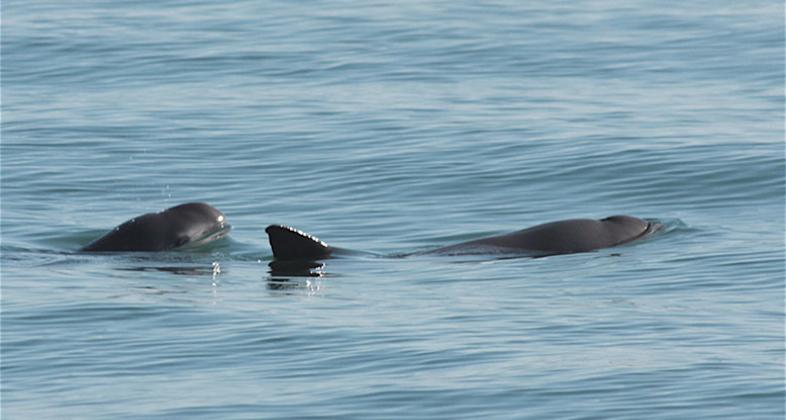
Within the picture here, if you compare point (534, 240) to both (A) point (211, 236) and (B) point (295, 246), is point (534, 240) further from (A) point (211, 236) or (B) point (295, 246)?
(A) point (211, 236)

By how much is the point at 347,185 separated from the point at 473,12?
690 inches

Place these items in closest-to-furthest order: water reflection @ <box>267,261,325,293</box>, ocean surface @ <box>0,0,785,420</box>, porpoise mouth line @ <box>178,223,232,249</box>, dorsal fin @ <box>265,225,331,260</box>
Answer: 1. ocean surface @ <box>0,0,785,420</box>
2. water reflection @ <box>267,261,325,293</box>
3. dorsal fin @ <box>265,225,331,260</box>
4. porpoise mouth line @ <box>178,223,232,249</box>

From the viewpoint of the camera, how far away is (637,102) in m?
29.0

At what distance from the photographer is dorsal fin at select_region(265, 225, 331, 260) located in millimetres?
18047

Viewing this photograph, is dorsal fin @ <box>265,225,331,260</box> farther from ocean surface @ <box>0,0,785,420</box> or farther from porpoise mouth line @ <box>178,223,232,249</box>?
porpoise mouth line @ <box>178,223,232,249</box>

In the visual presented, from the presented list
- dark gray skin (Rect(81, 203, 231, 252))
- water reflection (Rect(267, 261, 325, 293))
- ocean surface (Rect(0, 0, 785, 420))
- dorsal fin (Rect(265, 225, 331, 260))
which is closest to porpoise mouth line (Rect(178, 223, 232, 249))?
dark gray skin (Rect(81, 203, 231, 252))

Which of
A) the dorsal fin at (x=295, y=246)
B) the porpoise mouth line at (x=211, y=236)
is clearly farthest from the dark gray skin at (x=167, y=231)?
the dorsal fin at (x=295, y=246)

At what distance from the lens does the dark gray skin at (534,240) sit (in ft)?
59.5

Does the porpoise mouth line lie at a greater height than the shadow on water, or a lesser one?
greater

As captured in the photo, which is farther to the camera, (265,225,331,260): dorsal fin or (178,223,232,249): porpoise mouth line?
(178,223,232,249): porpoise mouth line

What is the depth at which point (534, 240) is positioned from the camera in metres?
18.6

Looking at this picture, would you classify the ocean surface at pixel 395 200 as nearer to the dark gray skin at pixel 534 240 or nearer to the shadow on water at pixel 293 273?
the shadow on water at pixel 293 273

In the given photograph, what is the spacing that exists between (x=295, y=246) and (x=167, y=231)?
78.8 inches

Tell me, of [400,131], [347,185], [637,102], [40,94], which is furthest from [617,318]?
[40,94]
